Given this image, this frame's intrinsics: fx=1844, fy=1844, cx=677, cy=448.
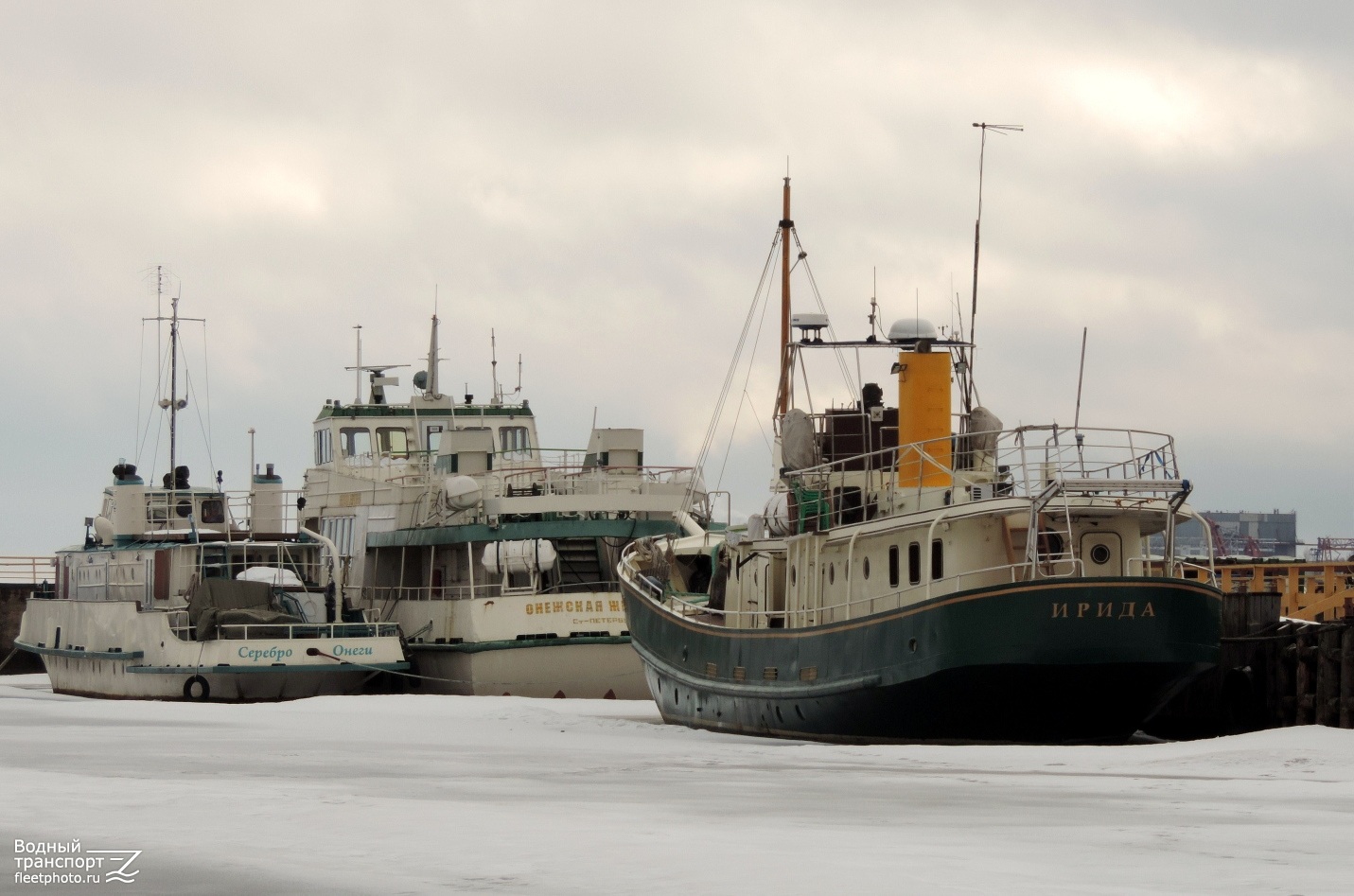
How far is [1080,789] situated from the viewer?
14.7 meters

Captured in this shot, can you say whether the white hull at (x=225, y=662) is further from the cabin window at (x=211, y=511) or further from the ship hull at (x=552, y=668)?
the cabin window at (x=211, y=511)

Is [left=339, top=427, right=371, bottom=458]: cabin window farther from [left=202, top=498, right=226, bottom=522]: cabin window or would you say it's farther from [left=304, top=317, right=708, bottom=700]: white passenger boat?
[left=202, top=498, right=226, bottom=522]: cabin window

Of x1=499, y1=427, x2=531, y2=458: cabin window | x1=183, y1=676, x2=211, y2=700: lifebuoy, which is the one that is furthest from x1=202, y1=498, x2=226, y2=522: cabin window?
x1=499, y1=427, x2=531, y2=458: cabin window

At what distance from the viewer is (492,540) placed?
113 ft

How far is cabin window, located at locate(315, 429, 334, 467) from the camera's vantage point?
41094 millimetres

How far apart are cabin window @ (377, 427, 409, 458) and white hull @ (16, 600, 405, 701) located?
7.42 m

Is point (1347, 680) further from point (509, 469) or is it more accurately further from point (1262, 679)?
point (509, 469)

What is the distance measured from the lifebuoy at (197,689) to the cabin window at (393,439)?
376 inches

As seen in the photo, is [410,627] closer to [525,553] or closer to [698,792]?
[525,553]

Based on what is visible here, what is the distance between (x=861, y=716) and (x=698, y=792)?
7981mm

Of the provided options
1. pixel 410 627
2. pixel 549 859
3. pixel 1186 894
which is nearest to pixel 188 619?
pixel 410 627

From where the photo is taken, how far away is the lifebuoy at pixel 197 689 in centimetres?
3234

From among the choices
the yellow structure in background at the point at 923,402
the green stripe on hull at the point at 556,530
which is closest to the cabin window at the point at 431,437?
the green stripe on hull at the point at 556,530

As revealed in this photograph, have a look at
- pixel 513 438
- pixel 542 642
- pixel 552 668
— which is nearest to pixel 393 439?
pixel 513 438
